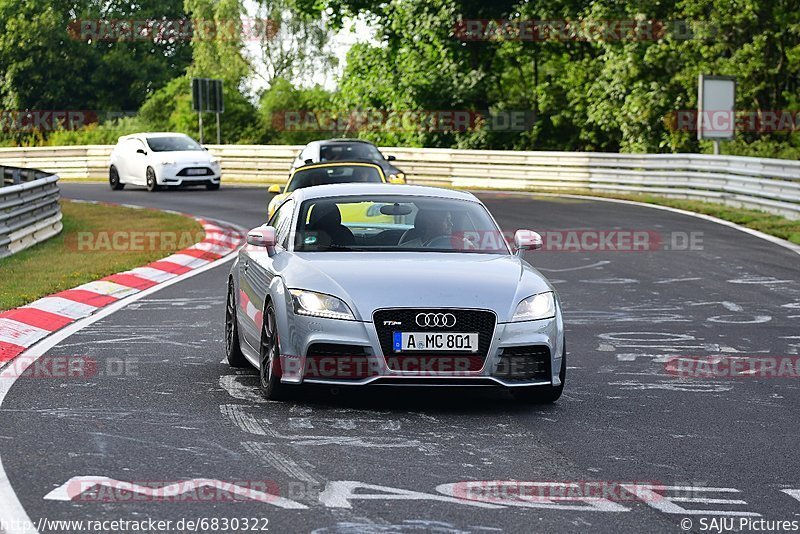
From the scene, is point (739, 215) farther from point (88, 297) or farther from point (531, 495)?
point (531, 495)

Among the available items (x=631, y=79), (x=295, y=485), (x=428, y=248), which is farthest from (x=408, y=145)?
(x=295, y=485)

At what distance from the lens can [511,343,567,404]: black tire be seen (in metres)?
9.16

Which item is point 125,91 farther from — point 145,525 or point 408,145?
point 145,525

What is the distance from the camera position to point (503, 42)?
47.2 metres

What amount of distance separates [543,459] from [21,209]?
1395cm

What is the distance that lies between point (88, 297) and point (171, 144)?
77.7ft

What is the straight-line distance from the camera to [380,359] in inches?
344

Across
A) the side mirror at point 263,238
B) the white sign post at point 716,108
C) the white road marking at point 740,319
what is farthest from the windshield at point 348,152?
the side mirror at point 263,238

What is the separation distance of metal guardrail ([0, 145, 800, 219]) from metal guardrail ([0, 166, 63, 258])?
11.9 meters

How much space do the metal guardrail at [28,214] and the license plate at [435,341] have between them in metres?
11.0

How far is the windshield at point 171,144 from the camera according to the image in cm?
3834

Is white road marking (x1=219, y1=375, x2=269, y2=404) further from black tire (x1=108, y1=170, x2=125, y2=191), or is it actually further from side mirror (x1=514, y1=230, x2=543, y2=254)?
black tire (x1=108, y1=170, x2=125, y2=191)

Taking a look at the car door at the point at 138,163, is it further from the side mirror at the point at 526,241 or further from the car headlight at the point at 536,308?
the car headlight at the point at 536,308

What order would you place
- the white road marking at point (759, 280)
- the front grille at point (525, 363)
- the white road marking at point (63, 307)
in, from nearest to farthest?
the front grille at point (525, 363) < the white road marking at point (63, 307) < the white road marking at point (759, 280)
